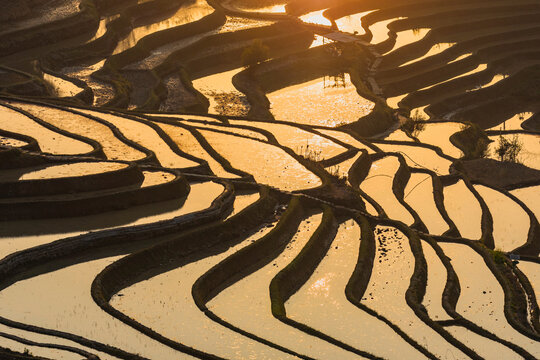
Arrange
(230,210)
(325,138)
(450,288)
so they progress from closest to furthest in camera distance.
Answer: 1. (450,288)
2. (230,210)
3. (325,138)

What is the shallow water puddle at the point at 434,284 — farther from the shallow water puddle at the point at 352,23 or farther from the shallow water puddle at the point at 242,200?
the shallow water puddle at the point at 352,23

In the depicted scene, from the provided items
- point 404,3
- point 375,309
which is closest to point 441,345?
point 375,309

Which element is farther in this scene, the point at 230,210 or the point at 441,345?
the point at 230,210

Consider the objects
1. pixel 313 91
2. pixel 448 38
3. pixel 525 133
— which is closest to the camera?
pixel 525 133

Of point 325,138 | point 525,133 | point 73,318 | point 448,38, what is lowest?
point 73,318

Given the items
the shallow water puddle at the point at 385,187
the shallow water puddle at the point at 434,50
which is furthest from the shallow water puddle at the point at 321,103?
the shallow water puddle at the point at 385,187

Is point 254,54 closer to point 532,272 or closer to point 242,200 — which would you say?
point 242,200

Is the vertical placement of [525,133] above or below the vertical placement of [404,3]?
below

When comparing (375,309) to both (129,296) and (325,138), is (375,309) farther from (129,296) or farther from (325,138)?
(325,138)
